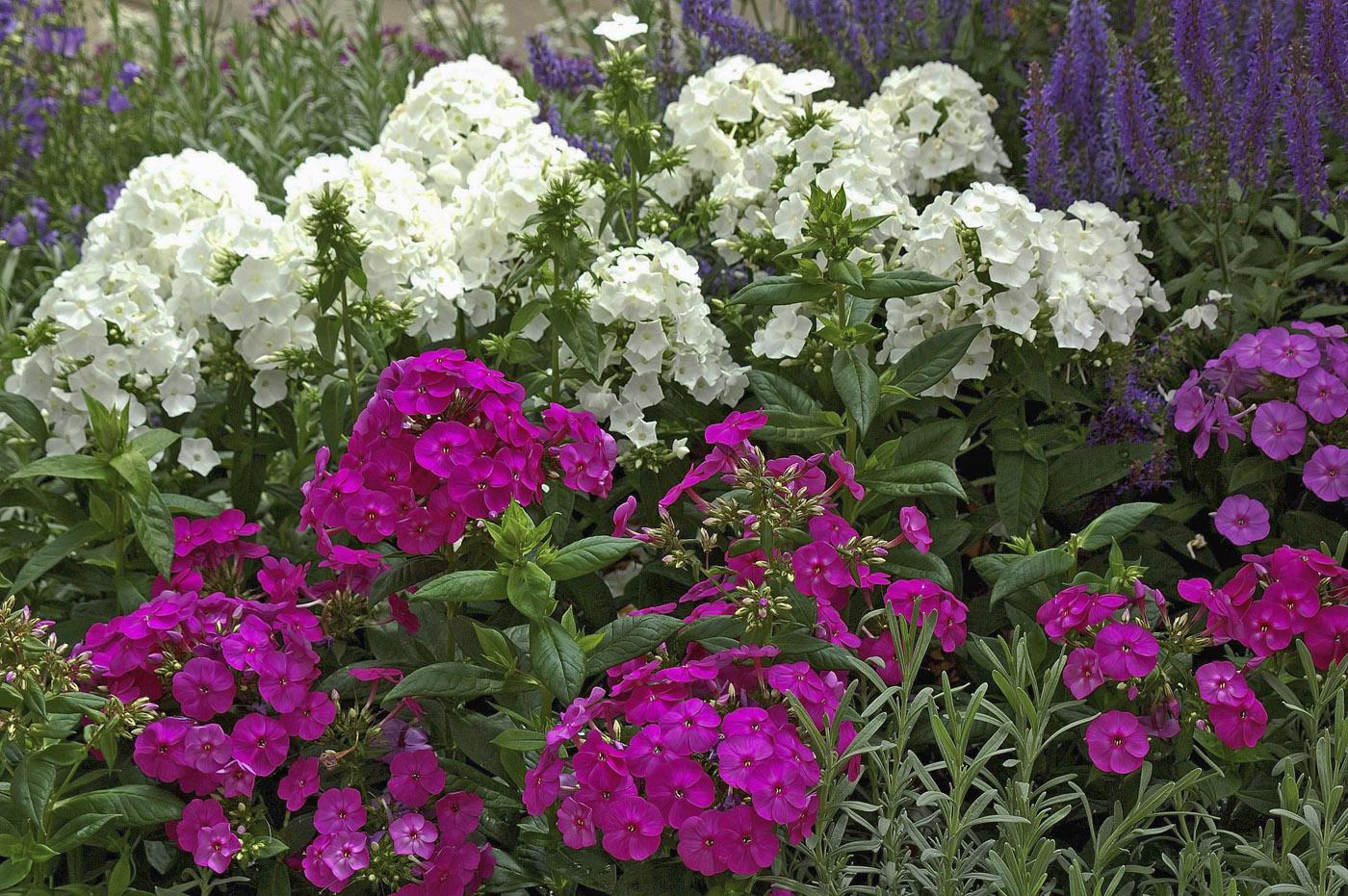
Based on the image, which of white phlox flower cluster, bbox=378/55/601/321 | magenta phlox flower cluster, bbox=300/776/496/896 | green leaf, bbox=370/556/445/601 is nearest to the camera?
magenta phlox flower cluster, bbox=300/776/496/896

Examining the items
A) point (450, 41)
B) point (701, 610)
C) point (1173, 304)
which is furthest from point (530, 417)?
point (450, 41)

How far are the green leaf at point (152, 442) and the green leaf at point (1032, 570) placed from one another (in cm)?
142

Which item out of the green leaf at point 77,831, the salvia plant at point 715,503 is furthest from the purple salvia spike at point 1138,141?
the green leaf at point 77,831

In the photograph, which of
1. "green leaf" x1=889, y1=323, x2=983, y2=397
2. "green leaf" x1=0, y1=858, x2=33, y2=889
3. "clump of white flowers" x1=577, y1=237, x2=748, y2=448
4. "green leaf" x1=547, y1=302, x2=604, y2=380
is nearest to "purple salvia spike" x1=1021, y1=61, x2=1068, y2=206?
"green leaf" x1=889, y1=323, x2=983, y2=397

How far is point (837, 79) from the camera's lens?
365 cm

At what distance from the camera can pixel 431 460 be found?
181 cm

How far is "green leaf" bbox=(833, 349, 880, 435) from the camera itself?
6.86 feet

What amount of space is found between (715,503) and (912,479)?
380 mm

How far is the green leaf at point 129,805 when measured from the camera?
1875 mm

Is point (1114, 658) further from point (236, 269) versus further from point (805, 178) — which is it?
point (236, 269)

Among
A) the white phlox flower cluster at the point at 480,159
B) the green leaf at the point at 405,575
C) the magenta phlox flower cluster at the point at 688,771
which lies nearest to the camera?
the magenta phlox flower cluster at the point at 688,771

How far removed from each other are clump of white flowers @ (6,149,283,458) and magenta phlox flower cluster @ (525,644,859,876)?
3.73 ft

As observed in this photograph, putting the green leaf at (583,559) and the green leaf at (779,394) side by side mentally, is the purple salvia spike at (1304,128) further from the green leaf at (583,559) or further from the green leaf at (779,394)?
the green leaf at (583,559)

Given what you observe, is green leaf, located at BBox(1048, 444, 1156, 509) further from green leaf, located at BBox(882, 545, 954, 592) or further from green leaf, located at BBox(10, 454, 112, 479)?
green leaf, located at BBox(10, 454, 112, 479)
